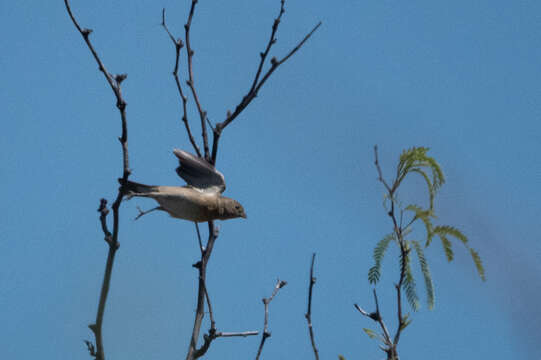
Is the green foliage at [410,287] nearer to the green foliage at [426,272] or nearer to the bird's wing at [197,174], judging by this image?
the green foliage at [426,272]

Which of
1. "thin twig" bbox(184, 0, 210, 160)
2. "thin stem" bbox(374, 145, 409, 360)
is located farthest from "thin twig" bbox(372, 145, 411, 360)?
"thin twig" bbox(184, 0, 210, 160)

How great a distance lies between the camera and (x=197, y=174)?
5.21 m

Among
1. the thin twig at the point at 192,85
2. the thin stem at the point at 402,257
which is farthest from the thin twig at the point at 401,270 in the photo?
the thin twig at the point at 192,85

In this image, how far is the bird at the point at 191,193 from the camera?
197 inches

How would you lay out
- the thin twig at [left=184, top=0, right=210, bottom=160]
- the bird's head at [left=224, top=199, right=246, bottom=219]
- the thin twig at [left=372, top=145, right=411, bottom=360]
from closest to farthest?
the thin twig at [left=372, top=145, right=411, bottom=360] < the thin twig at [left=184, top=0, right=210, bottom=160] < the bird's head at [left=224, top=199, right=246, bottom=219]

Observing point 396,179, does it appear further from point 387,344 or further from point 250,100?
point 250,100

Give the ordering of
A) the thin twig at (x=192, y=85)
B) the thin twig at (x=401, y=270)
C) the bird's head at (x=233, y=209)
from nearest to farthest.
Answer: the thin twig at (x=401, y=270)
the thin twig at (x=192, y=85)
the bird's head at (x=233, y=209)

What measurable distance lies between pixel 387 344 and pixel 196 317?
4.22ft

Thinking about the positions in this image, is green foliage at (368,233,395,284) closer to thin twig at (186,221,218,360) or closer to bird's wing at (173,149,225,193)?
thin twig at (186,221,218,360)

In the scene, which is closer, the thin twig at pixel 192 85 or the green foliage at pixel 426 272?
the green foliage at pixel 426 272

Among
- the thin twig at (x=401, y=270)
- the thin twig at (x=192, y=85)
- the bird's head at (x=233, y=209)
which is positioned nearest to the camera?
the thin twig at (x=401, y=270)

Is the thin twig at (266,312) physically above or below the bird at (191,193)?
below

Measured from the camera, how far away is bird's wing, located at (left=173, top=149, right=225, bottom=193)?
5059mm

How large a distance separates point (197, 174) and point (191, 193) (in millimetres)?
164
